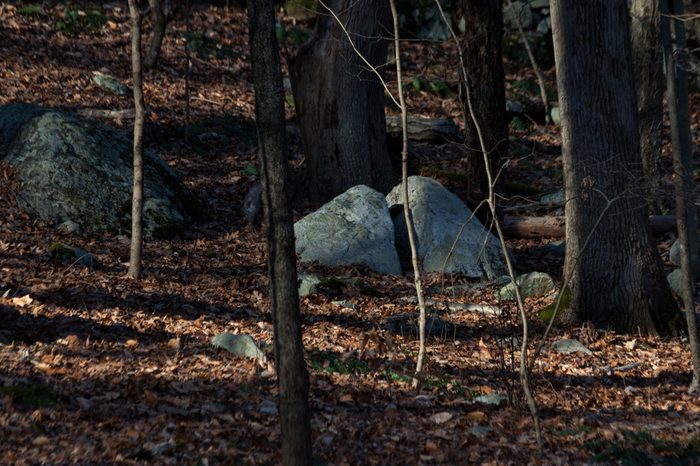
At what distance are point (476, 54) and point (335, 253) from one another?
3398mm

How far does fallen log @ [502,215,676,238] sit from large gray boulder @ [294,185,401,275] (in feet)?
7.30

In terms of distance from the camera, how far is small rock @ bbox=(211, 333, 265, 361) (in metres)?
6.95

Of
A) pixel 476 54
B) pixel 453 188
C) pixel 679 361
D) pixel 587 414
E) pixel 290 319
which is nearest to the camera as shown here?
pixel 290 319

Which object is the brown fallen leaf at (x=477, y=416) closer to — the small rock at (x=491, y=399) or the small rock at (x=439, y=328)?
the small rock at (x=491, y=399)

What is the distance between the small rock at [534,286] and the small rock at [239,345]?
3.70 meters

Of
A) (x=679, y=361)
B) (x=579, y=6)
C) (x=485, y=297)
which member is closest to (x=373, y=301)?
(x=485, y=297)

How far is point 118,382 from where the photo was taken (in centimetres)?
609

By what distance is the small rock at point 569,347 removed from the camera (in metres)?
8.05

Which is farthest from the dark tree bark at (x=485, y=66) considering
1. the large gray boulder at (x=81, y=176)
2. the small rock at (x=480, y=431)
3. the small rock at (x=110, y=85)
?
the small rock at (x=110, y=85)

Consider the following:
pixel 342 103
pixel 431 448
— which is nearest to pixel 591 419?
pixel 431 448

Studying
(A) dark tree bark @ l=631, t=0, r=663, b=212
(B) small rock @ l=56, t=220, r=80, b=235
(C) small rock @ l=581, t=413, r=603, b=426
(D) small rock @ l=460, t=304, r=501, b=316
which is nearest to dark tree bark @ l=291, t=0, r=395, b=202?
(D) small rock @ l=460, t=304, r=501, b=316

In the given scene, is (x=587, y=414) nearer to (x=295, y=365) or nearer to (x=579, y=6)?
(x=295, y=365)

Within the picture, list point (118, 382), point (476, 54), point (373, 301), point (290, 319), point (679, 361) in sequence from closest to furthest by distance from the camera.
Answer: point (290, 319) → point (118, 382) → point (679, 361) → point (373, 301) → point (476, 54)

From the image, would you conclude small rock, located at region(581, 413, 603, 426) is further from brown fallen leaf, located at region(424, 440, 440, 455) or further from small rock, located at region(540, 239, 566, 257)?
small rock, located at region(540, 239, 566, 257)
